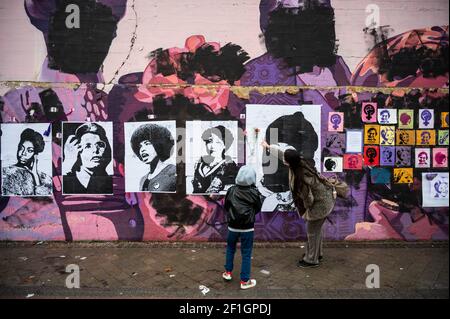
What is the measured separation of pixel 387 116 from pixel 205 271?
445 cm

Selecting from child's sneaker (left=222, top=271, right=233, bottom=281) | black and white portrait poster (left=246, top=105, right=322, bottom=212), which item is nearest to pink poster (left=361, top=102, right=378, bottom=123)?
black and white portrait poster (left=246, top=105, right=322, bottom=212)

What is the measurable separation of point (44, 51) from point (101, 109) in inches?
60.3

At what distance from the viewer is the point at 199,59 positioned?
621 centimetres

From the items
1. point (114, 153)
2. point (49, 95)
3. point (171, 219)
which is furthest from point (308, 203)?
point (49, 95)

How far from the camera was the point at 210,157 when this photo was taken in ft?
20.6

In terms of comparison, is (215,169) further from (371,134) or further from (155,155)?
(371,134)

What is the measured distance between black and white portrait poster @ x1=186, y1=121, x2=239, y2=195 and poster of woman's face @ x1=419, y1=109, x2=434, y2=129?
3592 mm

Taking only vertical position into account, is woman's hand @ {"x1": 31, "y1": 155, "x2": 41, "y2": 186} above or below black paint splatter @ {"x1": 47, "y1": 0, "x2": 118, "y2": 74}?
below

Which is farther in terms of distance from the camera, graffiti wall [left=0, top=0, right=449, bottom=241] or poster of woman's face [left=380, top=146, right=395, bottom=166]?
poster of woman's face [left=380, top=146, right=395, bottom=166]

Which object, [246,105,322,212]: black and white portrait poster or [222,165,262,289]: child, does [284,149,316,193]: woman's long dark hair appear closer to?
[222,165,262,289]: child

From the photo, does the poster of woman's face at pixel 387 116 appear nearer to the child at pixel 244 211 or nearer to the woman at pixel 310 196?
the woman at pixel 310 196

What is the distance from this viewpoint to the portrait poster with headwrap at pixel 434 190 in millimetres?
6465

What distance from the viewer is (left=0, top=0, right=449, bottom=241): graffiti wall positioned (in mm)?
6199

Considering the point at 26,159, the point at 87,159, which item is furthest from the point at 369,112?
the point at 26,159
